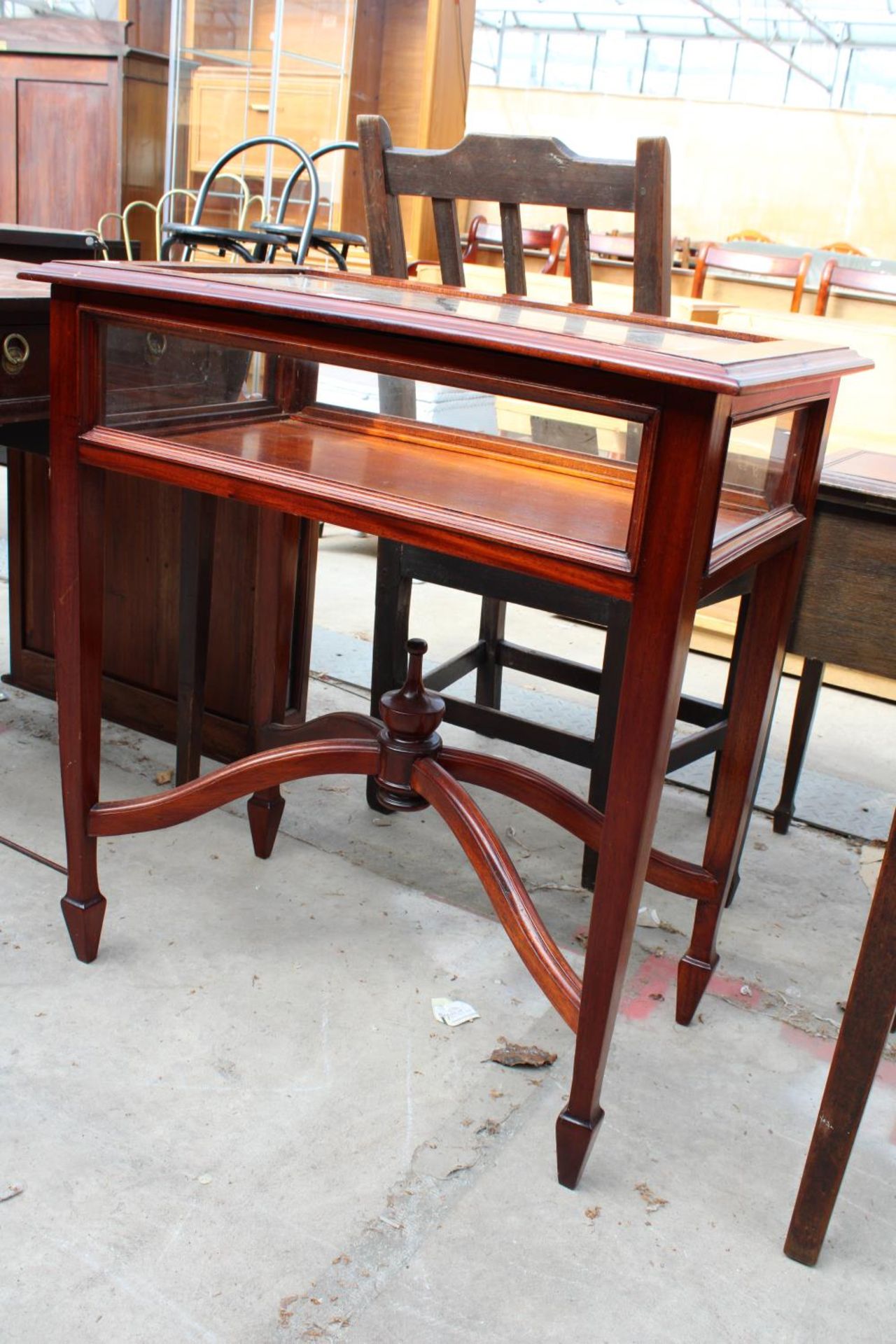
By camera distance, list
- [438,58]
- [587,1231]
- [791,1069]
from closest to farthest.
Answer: [587,1231], [791,1069], [438,58]

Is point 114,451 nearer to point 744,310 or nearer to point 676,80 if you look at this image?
point 744,310

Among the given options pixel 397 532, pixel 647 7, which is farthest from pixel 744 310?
pixel 647 7

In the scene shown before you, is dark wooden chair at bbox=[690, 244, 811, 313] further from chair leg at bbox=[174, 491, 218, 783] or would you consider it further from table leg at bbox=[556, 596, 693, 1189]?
table leg at bbox=[556, 596, 693, 1189]

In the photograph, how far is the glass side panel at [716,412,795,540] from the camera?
1.21 m

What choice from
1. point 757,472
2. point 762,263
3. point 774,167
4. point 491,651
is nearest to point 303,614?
point 491,651

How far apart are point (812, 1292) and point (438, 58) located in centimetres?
789

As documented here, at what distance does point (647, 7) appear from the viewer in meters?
14.1

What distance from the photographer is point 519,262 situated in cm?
194

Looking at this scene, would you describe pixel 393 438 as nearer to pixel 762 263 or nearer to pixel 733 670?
pixel 733 670

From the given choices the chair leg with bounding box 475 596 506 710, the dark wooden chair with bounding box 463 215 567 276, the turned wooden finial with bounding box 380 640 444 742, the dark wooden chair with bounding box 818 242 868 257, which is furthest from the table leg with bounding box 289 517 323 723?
the dark wooden chair with bounding box 818 242 868 257

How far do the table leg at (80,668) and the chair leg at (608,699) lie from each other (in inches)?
28.7

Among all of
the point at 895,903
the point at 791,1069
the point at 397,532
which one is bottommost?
the point at 791,1069

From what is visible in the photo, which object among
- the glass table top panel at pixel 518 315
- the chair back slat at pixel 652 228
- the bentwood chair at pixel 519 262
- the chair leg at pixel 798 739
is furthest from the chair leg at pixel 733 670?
the glass table top panel at pixel 518 315

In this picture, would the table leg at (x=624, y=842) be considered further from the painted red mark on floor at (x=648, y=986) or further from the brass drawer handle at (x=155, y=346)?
the brass drawer handle at (x=155, y=346)
